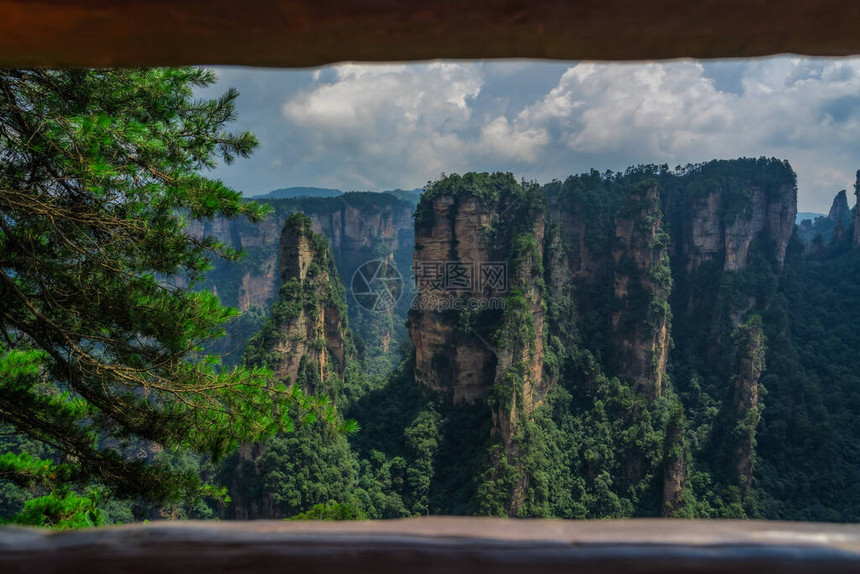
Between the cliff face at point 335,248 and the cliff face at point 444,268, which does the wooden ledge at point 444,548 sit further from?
the cliff face at point 335,248

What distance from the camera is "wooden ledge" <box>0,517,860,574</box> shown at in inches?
33.0

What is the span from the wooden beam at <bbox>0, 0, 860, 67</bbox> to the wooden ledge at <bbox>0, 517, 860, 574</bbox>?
865mm

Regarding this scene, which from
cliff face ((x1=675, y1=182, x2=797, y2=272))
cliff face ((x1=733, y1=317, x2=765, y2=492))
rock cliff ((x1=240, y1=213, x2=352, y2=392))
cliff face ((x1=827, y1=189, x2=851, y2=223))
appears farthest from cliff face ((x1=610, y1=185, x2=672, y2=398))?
cliff face ((x1=827, y1=189, x2=851, y2=223))

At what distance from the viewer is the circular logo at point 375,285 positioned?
45125mm

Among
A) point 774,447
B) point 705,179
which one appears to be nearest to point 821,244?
point 705,179

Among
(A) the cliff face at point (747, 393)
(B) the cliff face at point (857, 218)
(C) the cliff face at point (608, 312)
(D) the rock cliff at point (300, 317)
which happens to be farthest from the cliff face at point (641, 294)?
(D) the rock cliff at point (300, 317)

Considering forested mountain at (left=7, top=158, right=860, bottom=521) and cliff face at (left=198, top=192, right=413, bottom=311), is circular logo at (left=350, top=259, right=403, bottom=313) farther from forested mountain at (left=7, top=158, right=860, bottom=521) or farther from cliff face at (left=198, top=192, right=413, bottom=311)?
forested mountain at (left=7, top=158, right=860, bottom=521)

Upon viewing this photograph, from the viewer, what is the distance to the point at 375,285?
4641 centimetres

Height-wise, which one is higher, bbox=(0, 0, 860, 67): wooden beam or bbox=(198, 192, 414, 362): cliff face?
bbox=(198, 192, 414, 362): cliff face

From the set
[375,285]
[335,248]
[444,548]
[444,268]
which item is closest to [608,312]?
[444,268]

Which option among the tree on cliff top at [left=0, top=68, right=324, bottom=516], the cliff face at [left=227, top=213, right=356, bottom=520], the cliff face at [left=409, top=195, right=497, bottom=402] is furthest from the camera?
the cliff face at [left=409, top=195, right=497, bottom=402]

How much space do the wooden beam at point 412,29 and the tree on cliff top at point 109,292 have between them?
210 centimetres

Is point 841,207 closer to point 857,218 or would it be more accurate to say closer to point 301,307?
point 857,218

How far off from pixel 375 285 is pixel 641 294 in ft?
90.6
